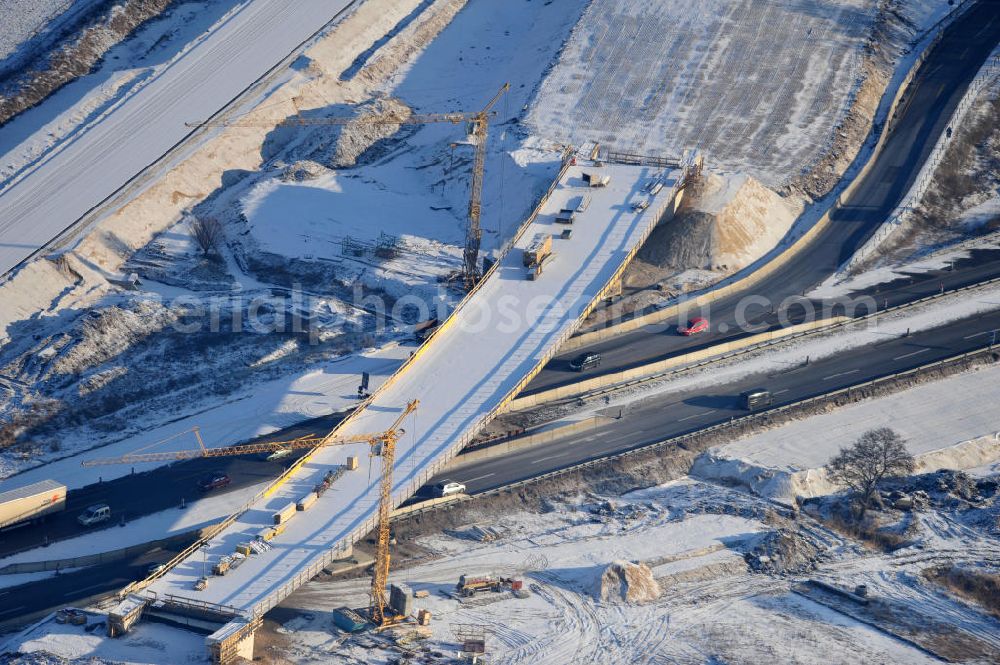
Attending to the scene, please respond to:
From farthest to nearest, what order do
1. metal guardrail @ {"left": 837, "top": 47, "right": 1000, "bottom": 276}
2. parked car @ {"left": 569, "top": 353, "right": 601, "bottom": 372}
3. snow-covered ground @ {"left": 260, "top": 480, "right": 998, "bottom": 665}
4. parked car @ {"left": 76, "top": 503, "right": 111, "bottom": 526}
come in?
metal guardrail @ {"left": 837, "top": 47, "right": 1000, "bottom": 276} → parked car @ {"left": 569, "top": 353, "right": 601, "bottom": 372} → parked car @ {"left": 76, "top": 503, "right": 111, "bottom": 526} → snow-covered ground @ {"left": 260, "top": 480, "right": 998, "bottom": 665}

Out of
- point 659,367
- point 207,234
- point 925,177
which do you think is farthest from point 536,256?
point 925,177

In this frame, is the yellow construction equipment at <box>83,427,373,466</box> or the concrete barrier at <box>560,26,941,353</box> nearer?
the yellow construction equipment at <box>83,427,373,466</box>

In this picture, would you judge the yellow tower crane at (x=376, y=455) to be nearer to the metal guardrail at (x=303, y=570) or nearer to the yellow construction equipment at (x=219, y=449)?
the yellow construction equipment at (x=219, y=449)

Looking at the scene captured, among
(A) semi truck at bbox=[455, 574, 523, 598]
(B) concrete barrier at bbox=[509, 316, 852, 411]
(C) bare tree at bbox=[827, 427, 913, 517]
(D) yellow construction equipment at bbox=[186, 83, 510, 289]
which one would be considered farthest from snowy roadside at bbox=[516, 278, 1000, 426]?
(A) semi truck at bbox=[455, 574, 523, 598]

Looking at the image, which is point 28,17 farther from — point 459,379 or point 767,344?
point 767,344

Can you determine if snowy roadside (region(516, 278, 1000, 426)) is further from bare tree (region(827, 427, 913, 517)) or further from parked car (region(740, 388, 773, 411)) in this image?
bare tree (region(827, 427, 913, 517))

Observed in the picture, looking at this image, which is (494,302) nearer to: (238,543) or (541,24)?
(238,543)
